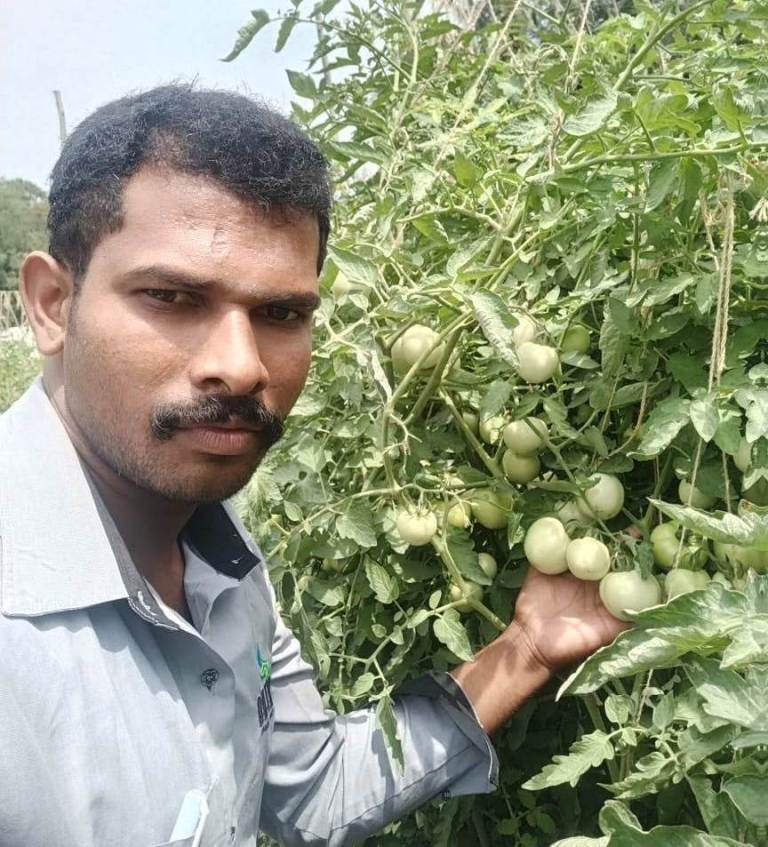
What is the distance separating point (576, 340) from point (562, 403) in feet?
0.21

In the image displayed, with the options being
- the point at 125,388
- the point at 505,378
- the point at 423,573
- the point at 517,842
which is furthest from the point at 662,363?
the point at 517,842

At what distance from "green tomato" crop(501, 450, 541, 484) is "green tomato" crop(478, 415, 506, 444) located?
3 cm

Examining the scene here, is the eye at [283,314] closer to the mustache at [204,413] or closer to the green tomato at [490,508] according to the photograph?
the mustache at [204,413]

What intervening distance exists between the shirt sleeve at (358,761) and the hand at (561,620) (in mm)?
144

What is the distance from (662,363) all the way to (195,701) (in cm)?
57

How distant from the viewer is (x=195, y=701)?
0.92 meters

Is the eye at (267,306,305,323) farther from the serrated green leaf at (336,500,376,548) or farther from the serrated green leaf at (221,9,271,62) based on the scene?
the serrated green leaf at (221,9,271,62)

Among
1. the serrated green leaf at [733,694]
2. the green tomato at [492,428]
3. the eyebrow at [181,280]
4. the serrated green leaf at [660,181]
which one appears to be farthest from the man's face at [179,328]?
the serrated green leaf at [733,694]

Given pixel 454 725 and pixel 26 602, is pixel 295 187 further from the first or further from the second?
pixel 454 725

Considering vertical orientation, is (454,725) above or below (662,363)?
below

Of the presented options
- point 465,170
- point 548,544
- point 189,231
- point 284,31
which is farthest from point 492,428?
point 284,31

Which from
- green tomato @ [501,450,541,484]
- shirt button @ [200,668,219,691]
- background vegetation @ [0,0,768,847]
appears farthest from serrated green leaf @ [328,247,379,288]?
shirt button @ [200,668,219,691]

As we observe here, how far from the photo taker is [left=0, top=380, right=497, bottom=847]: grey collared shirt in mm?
753

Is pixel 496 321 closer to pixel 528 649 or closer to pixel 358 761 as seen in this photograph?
pixel 528 649
